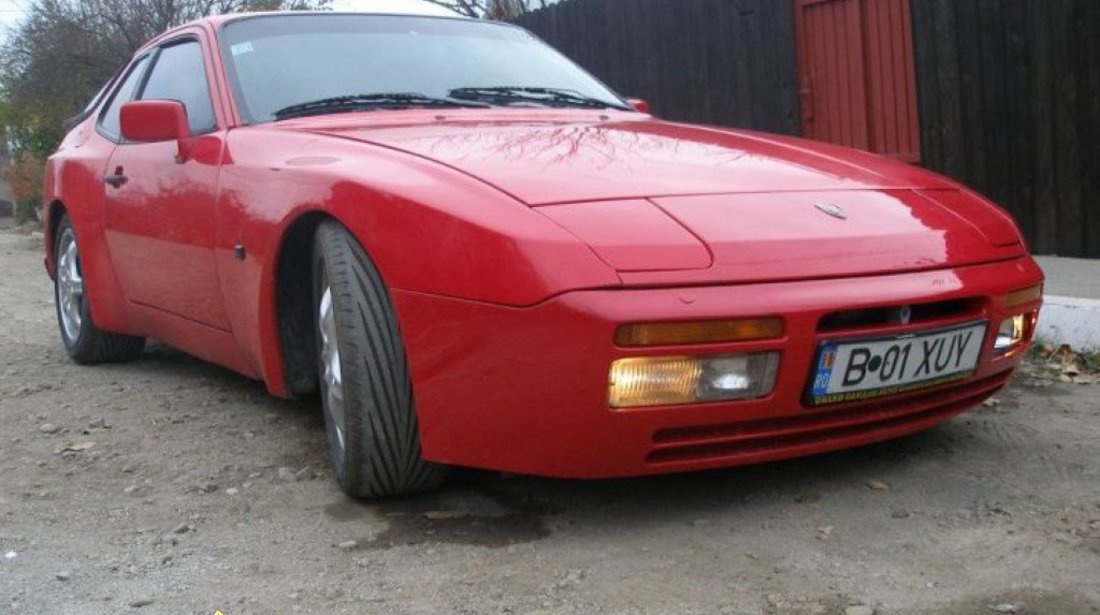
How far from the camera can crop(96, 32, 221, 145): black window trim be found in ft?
13.4

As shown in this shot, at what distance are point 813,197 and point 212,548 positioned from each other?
1665 millimetres

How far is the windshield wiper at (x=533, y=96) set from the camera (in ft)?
13.5

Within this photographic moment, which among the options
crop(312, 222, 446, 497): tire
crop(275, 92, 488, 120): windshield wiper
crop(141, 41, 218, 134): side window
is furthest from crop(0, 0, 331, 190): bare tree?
crop(312, 222, 446, 497): tire

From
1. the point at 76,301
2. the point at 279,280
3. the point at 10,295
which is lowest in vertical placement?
the point at 10,295

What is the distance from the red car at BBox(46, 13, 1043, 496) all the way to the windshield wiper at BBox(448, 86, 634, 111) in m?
0.13

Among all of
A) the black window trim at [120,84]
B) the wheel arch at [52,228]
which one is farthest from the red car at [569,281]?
the wheel arch at [52,228]

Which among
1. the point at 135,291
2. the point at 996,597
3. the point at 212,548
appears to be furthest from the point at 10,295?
the point at 996,597

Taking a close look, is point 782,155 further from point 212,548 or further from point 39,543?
point 39,543

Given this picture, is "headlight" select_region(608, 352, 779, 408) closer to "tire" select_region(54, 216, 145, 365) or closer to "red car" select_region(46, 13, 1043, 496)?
"red car" select_region(46, 13, 1043, 496)

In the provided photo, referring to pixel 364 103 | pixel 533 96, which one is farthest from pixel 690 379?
pixel 533 96

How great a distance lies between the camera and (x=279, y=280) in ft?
11.4

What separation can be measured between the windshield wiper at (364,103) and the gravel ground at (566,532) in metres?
1.01

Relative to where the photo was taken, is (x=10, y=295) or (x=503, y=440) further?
(x=10, y=295)

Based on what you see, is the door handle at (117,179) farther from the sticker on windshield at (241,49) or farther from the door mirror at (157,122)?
the sticker on windshield at (241,49)
